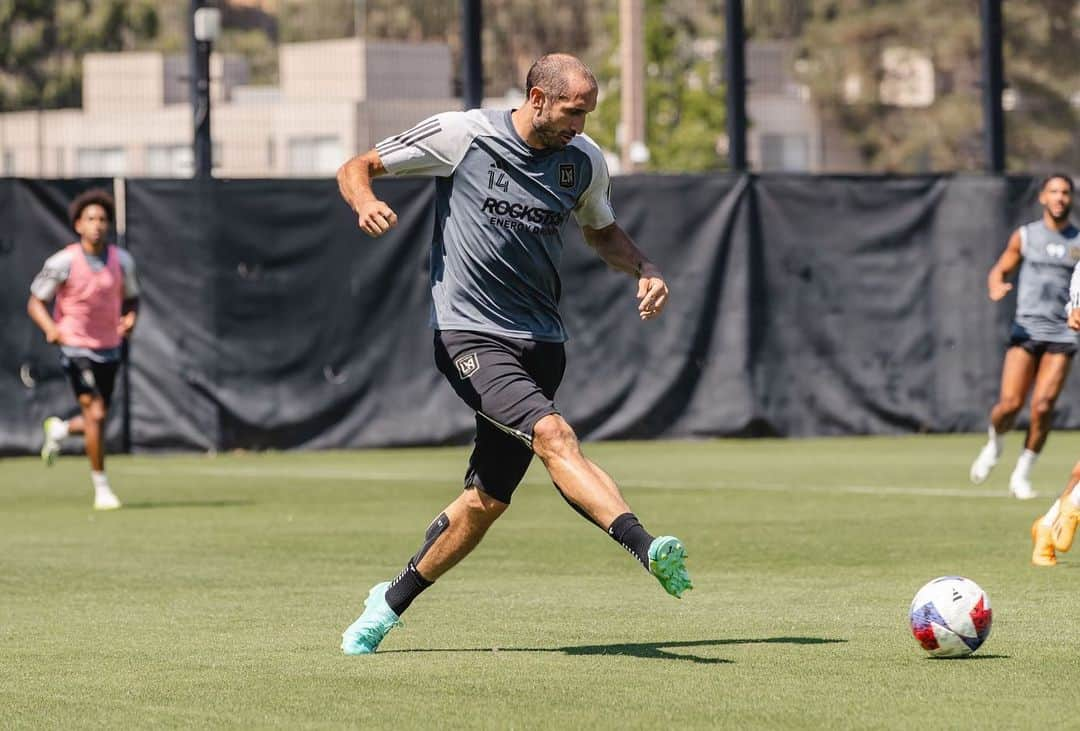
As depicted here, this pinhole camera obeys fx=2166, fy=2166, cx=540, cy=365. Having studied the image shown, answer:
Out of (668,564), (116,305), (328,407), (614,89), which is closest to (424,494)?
(116,305)

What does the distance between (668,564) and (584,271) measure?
604 inches

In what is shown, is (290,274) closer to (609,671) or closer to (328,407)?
(328,407)

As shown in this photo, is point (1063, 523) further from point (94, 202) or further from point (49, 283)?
point (49, 283)

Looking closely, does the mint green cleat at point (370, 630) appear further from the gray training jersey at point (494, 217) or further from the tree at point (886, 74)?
the tree at point (886, 74)

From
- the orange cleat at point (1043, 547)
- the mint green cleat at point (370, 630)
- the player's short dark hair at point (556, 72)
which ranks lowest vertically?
the orange cleat at point (1043, 547)

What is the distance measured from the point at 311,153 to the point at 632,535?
1021 inches

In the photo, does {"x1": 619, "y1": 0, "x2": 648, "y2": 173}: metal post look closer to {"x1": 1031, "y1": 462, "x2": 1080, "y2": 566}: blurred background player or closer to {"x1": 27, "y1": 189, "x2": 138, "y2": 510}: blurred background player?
{"x1": 27, "y1": 189, "x2": 138, "y2": 510}: blurred background player

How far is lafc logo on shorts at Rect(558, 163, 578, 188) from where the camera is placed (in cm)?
841

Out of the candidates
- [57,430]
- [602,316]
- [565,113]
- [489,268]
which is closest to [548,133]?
[565,113]

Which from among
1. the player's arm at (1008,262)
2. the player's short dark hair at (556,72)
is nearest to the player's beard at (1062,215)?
the player's arm at (1008,262)

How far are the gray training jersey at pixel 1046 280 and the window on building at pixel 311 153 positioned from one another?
55.1ft

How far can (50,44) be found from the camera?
28891mm

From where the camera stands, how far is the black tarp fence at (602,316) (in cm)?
2136

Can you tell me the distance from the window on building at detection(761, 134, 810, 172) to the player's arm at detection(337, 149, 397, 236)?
41076 millimetres
